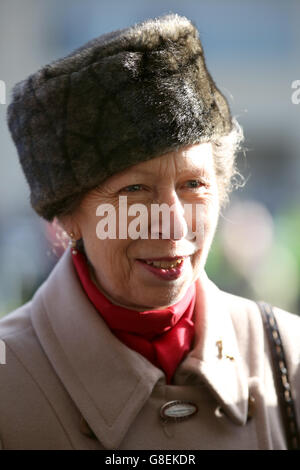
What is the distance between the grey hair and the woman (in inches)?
0.4

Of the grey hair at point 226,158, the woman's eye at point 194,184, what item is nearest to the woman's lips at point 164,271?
the woman's eye at point 194,184

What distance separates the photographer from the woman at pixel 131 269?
2.12 meters

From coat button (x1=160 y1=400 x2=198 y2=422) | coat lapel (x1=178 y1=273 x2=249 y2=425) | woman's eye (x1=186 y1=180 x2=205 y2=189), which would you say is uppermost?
woman's eye (x1=186 y1=180 x2=205 y2=189)

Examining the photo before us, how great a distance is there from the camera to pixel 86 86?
2.12 meters

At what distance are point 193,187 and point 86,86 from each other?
552 mm

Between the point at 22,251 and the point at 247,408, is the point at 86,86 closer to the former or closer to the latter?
the point at 247,408

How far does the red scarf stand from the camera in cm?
231

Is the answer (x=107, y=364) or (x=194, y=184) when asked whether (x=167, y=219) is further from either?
(x=107, y=364)

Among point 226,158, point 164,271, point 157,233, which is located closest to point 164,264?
point 164,271

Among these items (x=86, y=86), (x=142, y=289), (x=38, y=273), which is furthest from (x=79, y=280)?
(x=38, y=273)

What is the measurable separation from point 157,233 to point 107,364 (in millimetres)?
547

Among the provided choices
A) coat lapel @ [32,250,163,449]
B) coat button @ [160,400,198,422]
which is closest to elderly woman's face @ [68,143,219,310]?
coat lapel @ [32,250,163,449]

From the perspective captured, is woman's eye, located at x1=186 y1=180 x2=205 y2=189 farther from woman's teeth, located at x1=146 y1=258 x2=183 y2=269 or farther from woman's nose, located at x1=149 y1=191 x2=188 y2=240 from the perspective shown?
woman's teeth, located at x1=146 y1=258 x2=183 y2=269

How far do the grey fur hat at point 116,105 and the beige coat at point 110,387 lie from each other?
1.77 feet
